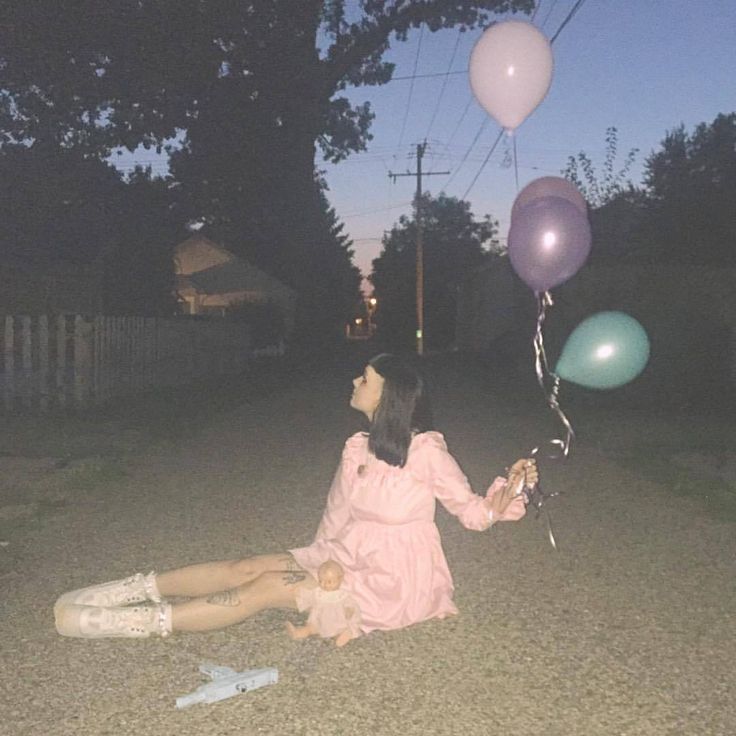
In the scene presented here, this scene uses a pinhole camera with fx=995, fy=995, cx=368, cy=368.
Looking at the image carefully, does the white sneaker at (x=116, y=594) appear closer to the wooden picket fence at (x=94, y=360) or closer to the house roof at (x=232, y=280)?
the wooden picket fence at (x=94, y=360)

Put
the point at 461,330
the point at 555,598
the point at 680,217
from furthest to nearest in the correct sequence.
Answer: the point at 461,330 → the point at 680,217 → the point at 555,598

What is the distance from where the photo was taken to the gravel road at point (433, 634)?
393 cm

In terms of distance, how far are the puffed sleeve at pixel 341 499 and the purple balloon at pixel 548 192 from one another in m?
3.20

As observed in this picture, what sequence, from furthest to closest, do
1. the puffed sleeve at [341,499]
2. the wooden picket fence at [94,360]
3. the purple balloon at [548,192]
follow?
the wooden picket fence at [94,360] < the purple balloon at [548,192] < the puffed sleeve at [341,499]

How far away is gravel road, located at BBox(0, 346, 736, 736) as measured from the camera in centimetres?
393

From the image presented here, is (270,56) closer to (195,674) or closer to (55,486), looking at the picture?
(55,486)

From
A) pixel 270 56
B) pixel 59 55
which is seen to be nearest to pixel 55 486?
pixel 59 55

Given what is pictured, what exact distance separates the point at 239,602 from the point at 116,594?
594mm

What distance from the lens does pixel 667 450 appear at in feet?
40.7

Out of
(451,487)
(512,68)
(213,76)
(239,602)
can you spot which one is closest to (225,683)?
(239,602)

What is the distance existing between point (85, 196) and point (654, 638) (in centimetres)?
2644

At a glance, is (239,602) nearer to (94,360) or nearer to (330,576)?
(330,576)

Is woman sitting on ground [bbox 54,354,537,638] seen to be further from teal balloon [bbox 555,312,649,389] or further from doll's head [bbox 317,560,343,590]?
teal balloon [bbox 555,312,649,389]

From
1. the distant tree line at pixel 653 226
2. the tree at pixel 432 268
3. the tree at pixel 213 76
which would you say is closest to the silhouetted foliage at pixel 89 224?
the tree at pixel 213 76
